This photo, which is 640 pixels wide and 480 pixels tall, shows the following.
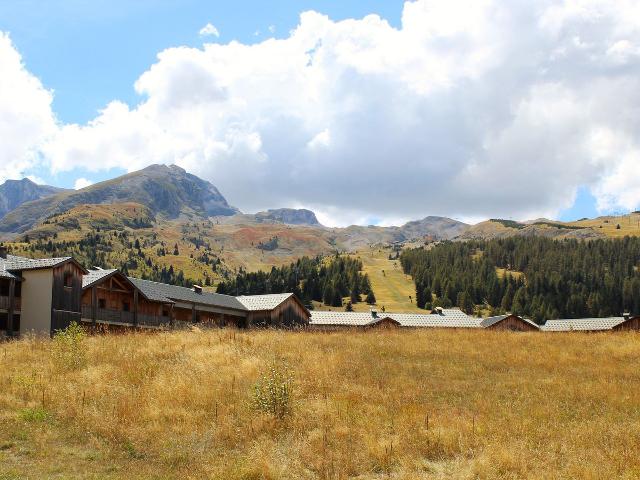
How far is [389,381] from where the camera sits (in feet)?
59.5

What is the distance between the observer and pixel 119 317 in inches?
2053

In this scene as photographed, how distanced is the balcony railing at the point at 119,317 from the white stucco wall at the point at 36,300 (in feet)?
16.2

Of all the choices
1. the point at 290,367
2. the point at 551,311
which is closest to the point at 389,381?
the point at 290,367

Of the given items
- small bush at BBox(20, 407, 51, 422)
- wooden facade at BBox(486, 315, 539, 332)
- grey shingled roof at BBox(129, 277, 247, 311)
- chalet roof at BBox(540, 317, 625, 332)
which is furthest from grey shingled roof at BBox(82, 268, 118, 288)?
chalet roof at BBox(540, 317, 625, 332)

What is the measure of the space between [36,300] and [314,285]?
380 feet

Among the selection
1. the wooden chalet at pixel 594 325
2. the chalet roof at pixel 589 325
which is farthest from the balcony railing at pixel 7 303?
the chalet roof at pixel 589 325

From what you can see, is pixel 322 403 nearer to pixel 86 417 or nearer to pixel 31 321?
pixel 86 417

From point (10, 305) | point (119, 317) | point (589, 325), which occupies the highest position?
point (10, 305)

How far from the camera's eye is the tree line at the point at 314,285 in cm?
15375

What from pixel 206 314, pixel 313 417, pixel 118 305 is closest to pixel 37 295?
pixel 118 305

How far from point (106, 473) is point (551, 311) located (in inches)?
5809

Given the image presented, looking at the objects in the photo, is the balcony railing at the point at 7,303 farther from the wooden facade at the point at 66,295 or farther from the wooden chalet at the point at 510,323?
the wooden chalet at the point at 510,323

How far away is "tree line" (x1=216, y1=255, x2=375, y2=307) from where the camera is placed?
154 m

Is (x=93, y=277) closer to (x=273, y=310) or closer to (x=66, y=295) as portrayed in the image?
(x=66, y=295)
